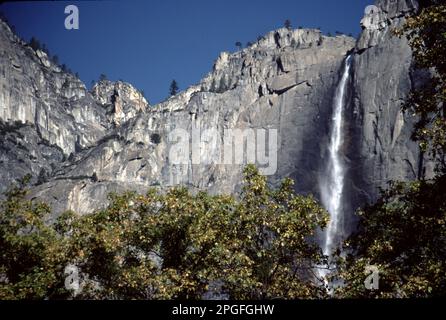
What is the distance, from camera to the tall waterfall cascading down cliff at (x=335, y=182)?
82.9 meters

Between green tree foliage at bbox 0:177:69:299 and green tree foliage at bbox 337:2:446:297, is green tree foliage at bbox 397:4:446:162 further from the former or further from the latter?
green tree foliage at bbox 0:177:69:299

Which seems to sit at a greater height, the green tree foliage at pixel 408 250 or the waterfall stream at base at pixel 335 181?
the waterfall stream at base at pixel 335 181

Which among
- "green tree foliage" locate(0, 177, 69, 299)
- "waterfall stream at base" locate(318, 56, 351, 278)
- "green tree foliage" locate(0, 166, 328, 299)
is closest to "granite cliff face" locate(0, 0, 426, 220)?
"waterfall stream at base" locate(318, 56, 351, 278)

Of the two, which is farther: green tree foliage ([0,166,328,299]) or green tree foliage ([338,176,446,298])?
green tree foliage ([0,166,328,299])

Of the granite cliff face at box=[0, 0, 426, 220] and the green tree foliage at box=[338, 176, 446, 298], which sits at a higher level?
the granite cliff face at box=[0, 0, 426, 220]

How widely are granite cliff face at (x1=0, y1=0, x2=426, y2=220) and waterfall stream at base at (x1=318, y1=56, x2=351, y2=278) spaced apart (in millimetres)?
1733

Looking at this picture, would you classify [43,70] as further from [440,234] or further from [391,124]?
[440,234]

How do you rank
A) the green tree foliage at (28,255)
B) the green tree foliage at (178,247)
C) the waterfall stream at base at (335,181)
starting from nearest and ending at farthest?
the green tree foliage at (178,247)
the green tree foliage at (28,255)
the waterfall stream at base at (335,181)

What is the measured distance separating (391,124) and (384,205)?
259ft

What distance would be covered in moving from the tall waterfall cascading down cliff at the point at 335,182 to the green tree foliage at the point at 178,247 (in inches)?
2429

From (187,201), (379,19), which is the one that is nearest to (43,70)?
(379,19)

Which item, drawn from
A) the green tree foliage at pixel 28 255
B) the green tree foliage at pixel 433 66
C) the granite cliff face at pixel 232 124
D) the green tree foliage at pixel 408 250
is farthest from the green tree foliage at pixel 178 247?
the granite cliff face at pixel 232 124

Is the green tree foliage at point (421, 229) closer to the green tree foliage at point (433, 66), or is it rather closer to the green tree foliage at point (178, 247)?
the green tree foliage at point (433, 66)

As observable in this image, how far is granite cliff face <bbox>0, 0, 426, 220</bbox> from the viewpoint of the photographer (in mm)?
96625
